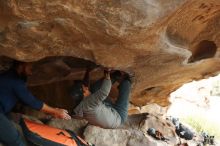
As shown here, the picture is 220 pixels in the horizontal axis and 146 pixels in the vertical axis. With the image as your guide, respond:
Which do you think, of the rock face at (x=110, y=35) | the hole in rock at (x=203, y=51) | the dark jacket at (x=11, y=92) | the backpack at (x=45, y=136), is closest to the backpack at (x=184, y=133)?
the rock face at (x=110, y=35)

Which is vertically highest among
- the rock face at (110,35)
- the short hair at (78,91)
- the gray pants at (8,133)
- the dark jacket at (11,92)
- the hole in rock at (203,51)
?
the hole in rock at (203,51)

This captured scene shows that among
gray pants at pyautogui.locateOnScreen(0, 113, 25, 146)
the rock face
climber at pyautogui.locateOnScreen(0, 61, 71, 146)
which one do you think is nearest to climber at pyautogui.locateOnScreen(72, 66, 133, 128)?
the rock face

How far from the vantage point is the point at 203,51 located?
7.14 m

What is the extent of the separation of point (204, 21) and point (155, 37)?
135 centimetres

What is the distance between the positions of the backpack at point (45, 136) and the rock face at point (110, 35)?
90 centimetres

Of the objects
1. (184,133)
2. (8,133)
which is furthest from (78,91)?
(184,133)

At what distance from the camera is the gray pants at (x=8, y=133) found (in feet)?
16.9

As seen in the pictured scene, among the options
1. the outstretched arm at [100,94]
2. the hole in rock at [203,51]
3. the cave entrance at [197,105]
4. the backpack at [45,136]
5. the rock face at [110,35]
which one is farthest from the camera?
the cave entrance at [197,105]

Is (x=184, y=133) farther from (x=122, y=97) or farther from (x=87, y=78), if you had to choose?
(x=87, y=78)

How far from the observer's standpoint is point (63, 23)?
475 centimetres

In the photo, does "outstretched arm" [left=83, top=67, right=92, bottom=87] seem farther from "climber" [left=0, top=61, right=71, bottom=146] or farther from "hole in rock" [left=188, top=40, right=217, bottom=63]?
"hole in rock" [left=188, top=40, right=217, bottom=63]

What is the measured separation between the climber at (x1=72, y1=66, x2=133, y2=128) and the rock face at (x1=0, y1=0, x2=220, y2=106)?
10.6 inches

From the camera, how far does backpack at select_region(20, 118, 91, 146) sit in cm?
537

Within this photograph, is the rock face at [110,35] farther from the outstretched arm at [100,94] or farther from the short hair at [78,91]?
the short hair at [78,91]
